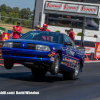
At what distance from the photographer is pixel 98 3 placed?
122ft

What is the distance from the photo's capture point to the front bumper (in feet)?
23.2

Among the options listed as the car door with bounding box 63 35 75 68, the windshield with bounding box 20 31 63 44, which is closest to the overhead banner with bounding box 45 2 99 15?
the car door with bounding box 63 35 75 68

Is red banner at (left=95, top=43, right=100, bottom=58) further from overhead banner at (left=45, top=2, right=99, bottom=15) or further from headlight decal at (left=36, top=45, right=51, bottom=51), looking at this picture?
overhead banner at (left=45, top=2, right=99, bottom=15)

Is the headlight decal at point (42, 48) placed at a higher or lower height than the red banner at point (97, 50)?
higher

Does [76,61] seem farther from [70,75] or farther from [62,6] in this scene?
[62,6]

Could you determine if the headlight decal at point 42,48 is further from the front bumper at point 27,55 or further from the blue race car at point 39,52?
the front bumper at point 27,55

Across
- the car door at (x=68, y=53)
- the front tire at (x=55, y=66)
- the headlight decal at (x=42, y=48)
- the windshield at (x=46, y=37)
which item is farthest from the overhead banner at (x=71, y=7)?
the headlight decal at (x=42, y=48)

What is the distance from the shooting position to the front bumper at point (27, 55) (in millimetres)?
7066

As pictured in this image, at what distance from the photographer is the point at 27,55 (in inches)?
282

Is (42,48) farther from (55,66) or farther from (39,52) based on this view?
(55,66)

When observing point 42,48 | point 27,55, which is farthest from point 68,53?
point 27,55

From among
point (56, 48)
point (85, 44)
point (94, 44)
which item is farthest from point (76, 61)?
point (85, 44)

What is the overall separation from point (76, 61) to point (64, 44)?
1218mm

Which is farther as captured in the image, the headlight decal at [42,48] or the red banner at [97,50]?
the red banner at [97,50]
